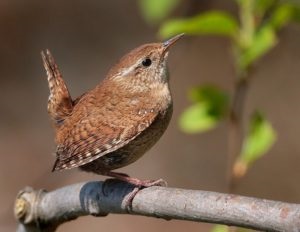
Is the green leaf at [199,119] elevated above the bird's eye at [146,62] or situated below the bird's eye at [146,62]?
below

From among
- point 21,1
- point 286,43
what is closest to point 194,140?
point 286,43

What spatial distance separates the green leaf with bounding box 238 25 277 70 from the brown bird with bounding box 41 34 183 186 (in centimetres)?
26

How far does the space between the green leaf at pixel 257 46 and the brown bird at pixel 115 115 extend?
0.84ft

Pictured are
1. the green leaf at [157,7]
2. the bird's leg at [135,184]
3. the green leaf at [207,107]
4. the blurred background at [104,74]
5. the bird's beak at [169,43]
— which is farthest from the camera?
the blurred background at [104,74]

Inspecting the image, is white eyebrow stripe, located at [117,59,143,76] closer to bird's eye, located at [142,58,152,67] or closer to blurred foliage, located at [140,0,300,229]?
bird's eye, located at [142,58,152,67]

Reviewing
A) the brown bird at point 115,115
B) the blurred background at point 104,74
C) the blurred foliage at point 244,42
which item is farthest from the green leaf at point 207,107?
the blurred background at point 104,74

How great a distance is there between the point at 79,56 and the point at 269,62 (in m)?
1.55

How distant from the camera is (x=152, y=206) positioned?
7.73 ft

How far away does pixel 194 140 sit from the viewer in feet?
22.1

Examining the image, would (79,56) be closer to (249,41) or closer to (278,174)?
(278,174)

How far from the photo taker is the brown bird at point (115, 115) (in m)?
3.04

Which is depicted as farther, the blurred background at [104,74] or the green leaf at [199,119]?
the blurred background at [104,74]

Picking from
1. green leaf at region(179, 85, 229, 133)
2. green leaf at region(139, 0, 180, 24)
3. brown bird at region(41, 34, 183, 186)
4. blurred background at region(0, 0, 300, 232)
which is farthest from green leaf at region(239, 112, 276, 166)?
blurred background at region(0, 0, 300, 232)

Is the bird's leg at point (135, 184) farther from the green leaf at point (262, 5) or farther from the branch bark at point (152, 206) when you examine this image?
the green leaf at point (262, 5)
